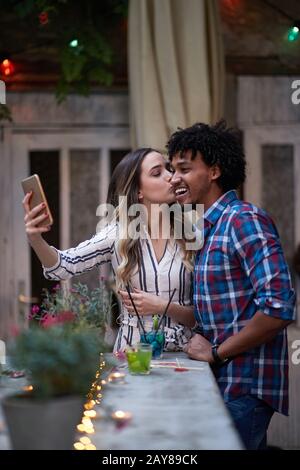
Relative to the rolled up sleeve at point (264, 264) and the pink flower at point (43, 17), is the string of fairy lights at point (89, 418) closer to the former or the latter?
the rolled up sleeve at point (264, 264)

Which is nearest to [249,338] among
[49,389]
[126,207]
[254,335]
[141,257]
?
[254,335]

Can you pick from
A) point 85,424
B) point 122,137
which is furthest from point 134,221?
point 122,137

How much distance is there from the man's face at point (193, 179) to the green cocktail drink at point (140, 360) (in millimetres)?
638

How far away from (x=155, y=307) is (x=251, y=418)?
0.54 meters

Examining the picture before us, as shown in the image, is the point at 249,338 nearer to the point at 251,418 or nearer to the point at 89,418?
the point at 251,418

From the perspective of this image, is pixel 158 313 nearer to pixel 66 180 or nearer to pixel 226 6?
pixel 66 180

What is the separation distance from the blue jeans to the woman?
432mm

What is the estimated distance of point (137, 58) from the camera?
14.6 feet

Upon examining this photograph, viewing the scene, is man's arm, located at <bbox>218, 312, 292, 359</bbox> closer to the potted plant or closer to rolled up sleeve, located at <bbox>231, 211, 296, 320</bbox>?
rolled up sleeve, located at <bbox>231, 211, 296, 320</bbox>

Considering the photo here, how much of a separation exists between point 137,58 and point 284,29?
1260 millimetres

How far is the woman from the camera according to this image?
9.47 ft

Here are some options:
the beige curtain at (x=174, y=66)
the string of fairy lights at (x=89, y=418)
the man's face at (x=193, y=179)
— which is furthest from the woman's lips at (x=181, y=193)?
the beige curtain at (x=174, y=66)

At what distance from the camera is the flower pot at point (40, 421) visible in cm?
145

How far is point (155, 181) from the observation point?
3113mm
